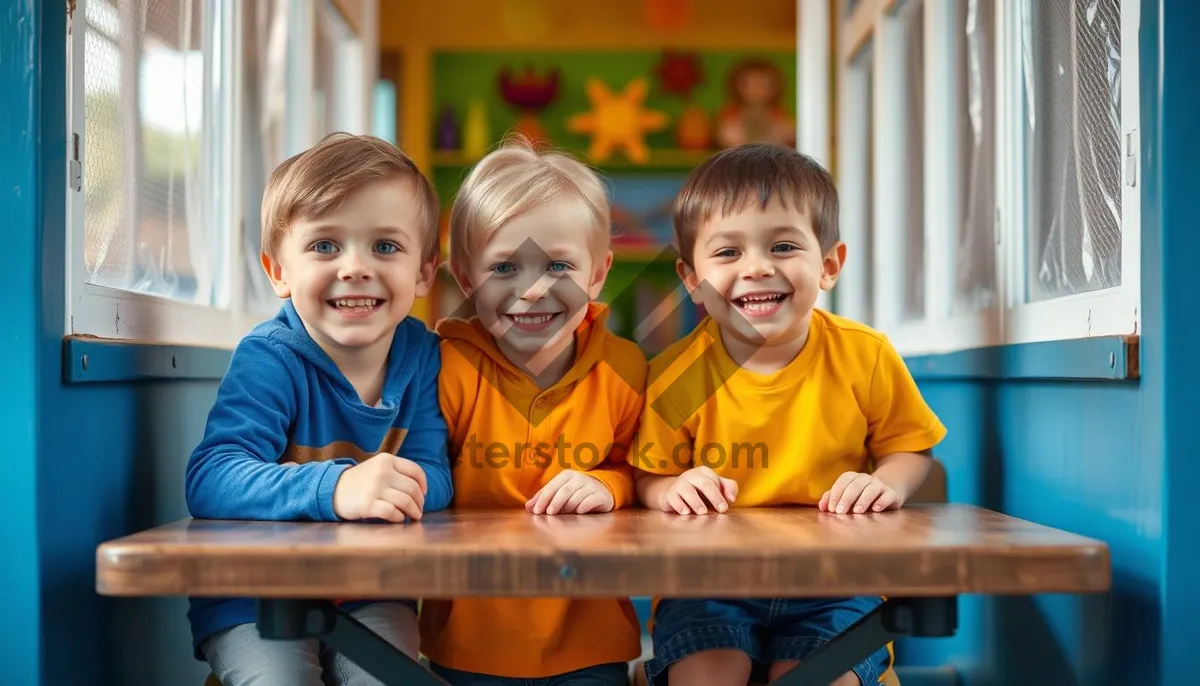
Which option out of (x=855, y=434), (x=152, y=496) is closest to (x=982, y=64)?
(x=855, y=434)

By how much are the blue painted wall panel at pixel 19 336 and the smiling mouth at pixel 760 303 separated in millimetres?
830

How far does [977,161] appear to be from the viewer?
197 cm

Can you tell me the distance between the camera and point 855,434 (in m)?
1.54

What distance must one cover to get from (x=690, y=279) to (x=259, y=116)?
3.84 feet

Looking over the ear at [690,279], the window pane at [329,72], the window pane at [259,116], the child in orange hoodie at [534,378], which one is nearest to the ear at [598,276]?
the child in orange hoodie at [534,378]

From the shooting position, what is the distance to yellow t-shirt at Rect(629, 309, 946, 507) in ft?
4.98

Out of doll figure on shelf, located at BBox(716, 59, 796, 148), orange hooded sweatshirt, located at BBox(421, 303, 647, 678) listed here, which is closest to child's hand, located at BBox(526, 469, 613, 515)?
orange hooded sweatshirt, located at BBox(421, 303, 647, 678)

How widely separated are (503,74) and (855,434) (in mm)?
4235

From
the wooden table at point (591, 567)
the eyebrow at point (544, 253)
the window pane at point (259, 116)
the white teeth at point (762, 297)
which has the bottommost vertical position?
the wooden table at point (591, 567)

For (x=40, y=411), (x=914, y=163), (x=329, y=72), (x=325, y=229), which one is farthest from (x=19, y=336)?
(x=329, y=72)

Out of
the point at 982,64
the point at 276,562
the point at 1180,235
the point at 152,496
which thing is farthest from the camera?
the point at 982,64

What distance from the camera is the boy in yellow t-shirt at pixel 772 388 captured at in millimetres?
1492

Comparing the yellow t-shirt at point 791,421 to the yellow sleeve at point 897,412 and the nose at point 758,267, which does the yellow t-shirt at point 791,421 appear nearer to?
the yellow sleeve at point 897,412

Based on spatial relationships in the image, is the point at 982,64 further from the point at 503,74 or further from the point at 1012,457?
the point at 503,74
